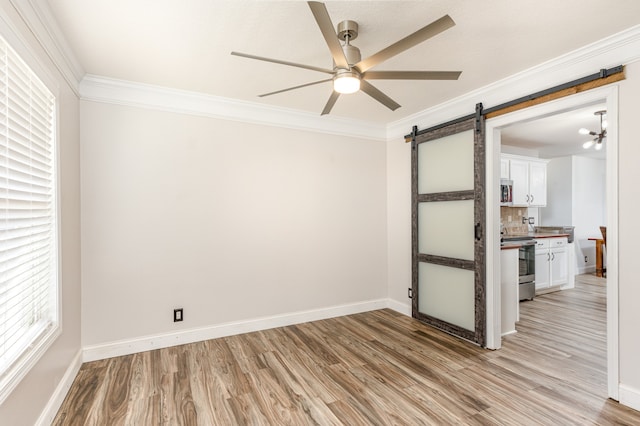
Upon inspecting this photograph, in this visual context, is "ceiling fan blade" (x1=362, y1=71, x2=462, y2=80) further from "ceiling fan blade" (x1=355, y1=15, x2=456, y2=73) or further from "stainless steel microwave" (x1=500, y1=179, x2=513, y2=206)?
"stainless steel microwave" (x1=500, y1=179, x2=513, y2=206)

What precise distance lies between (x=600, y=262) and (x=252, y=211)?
7.20 metres

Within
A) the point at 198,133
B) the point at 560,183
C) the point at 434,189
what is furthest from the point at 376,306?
the point at 560,183

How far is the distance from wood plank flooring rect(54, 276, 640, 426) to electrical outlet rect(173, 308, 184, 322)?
0.26 m

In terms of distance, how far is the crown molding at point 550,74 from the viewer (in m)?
2.19

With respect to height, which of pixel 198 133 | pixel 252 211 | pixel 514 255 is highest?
pixel 198 133

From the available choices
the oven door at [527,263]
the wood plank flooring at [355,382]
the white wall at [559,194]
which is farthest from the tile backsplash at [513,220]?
the wood plank flooring at [355,382]

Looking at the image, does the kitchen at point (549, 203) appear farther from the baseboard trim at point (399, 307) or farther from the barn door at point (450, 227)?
the baseboard trim at point (399, 307)

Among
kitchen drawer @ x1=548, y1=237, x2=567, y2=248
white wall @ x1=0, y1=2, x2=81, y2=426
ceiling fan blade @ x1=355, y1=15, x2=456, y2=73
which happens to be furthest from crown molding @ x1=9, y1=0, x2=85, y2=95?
kitchen drawer @ x1=548, y1=237, x2=567, y2=248

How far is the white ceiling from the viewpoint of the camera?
6.21 ft

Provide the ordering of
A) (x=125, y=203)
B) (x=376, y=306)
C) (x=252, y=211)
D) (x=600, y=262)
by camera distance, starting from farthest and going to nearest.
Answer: (x=600, y=262) < (x=376, y=306) < (x=252, y=211) < (x=125, y=203)

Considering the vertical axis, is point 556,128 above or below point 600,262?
above

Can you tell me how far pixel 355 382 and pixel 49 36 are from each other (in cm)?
322

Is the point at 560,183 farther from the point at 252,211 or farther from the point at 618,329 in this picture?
the point at 252,211

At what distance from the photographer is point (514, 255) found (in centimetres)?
361
